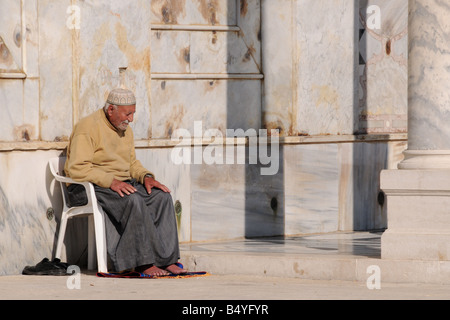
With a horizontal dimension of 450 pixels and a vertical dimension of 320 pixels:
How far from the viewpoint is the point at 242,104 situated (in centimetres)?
1048

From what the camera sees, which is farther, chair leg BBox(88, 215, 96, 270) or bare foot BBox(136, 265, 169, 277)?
chair leg BBox(88, 215, 96, 270)

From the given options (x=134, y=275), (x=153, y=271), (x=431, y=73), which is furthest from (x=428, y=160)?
(x=134, y=275)

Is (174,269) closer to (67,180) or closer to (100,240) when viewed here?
(100,240)

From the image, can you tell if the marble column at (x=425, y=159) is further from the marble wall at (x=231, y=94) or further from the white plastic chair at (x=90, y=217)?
the marble wall at (x=231, y=94)

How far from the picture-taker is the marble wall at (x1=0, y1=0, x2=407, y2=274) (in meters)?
8.88

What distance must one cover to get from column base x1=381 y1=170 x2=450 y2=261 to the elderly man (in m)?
1.60

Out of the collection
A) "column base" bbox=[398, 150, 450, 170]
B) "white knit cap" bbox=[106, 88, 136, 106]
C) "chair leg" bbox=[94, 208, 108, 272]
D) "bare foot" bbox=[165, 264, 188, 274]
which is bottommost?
"bare foot" bbox=[165, 264, 188, 274]

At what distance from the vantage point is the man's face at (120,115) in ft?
28.1

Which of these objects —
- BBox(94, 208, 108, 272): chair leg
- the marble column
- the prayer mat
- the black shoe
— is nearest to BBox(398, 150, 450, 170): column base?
the marble column

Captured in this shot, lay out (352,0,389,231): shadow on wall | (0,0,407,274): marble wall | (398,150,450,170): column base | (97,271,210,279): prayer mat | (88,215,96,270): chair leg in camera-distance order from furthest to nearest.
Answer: (352,0,389,231): shadow on wall
(0,0,407,274): marble wall
(88,215,96,270): chair leg
(97,271,210,279): prayer mat
(398,150,450,170): column base

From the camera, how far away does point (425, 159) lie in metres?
7.97

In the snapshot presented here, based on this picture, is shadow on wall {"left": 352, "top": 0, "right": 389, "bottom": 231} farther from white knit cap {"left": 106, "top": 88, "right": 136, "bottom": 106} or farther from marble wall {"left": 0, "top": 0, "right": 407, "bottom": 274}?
white knit cap {"left": 106, "top": 88, "right": 136, "bottom": 106}

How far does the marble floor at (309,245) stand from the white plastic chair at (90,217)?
810 mm
